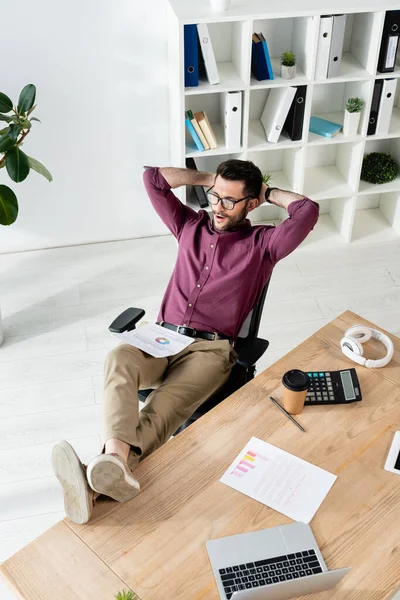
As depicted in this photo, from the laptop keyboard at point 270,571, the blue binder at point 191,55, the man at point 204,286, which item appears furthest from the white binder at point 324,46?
the laptop keyboard at point 270,571

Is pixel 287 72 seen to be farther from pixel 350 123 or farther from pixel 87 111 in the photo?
pixel 87 111

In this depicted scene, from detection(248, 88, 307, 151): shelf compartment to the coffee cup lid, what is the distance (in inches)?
80.6

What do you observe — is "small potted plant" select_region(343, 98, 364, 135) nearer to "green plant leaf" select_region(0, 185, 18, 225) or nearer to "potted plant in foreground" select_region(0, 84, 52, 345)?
"potted plant in foreground" select_region(0, 84, 52, 345)

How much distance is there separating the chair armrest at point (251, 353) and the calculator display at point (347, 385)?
1.07ft

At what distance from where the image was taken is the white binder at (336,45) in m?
3.81

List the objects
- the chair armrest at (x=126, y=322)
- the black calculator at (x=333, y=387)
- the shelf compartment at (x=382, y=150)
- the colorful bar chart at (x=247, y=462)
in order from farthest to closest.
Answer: the shelf compartment at (x=382, y=150)
the chair armrest at (x=126, y=322)
the black calculator at (x=333, y=387)
the colorful bar chart at (x=247, y=462)

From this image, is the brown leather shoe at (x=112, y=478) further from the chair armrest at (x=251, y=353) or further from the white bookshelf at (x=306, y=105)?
the white bookshelf at (x=306, y=105)

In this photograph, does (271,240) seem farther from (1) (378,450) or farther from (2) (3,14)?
(2) (3,14)

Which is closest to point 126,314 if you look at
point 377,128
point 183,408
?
point 183,408

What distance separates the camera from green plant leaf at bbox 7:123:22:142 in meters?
3.21

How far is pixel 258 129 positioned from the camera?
429 cm

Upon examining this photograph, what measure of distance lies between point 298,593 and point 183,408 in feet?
2.98

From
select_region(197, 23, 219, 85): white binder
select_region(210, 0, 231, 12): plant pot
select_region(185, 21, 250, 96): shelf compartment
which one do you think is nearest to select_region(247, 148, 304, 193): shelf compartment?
select_region(185, 21, 250, 96): shelf compartment

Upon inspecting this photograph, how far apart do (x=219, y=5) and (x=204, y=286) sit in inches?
60.8
